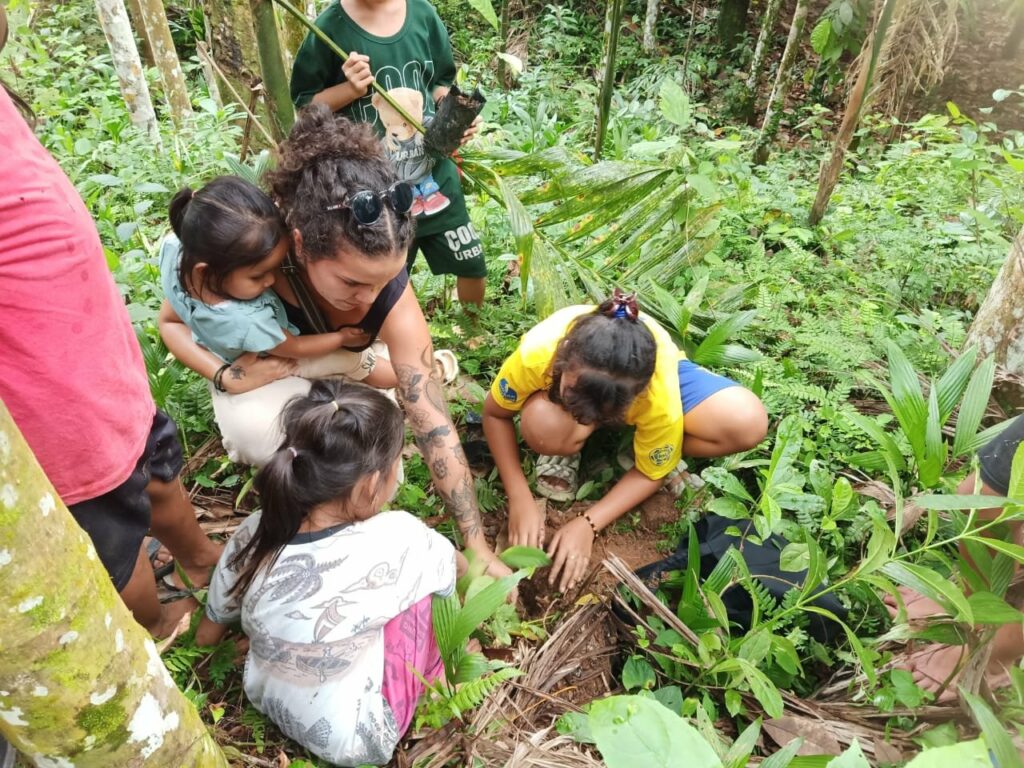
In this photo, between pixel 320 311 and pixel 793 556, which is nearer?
pixel 793 556

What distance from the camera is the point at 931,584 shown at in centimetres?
151

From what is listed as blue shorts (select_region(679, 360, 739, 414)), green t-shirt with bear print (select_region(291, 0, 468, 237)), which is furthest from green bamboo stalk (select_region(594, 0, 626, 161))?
blue shorts (select_region(679, 360, 739, 414))

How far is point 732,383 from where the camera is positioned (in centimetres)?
246

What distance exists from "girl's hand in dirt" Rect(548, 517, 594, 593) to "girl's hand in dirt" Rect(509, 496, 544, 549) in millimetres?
59

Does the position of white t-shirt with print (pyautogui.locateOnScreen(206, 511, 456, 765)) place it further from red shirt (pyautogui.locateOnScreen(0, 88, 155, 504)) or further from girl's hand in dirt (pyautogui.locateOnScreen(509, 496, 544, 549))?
girl's hand in dirt (pyautogui.locateOnScreen(509, 496, 544, 549))

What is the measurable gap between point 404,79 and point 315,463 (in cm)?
158

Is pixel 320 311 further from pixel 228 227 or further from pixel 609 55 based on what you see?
pixel 609 55

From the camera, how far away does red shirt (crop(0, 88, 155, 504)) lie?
1.26 meters

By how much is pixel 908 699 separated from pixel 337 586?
146cm

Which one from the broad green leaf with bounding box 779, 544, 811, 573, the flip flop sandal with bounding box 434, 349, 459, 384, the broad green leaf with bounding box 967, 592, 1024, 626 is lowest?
the broad green leaf with bounding box 779, 544, 811, 573

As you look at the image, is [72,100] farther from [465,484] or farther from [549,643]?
[549,643]

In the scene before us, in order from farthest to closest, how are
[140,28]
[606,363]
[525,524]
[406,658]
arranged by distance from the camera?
1. [140,28]
2. [525,524]
3. [606,363]
4. [406,658]

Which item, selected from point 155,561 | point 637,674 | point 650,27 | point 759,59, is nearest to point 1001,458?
point 637,674

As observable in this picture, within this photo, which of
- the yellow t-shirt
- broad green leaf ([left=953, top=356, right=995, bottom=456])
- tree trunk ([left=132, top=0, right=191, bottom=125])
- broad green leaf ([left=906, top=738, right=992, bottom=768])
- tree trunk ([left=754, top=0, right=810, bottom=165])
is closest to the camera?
broad green leaf ([left=906, top=738, right=992, bottom=768])
